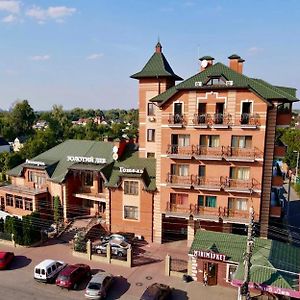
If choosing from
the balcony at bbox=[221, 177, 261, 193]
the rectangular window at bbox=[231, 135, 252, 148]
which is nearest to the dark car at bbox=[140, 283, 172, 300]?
the balcony at bbox=[221, 177, 261, 193]

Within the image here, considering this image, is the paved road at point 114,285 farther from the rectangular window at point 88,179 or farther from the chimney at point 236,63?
the chimney at point 236,63

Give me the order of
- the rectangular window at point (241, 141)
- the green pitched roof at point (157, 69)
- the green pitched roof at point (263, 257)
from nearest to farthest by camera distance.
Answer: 1. the green pitched roof at point (263, 257)
2. the rectangular window at point (241, 141)
3. the green pitched roof at point (157, 69)

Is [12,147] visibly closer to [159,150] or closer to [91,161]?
[91,161]

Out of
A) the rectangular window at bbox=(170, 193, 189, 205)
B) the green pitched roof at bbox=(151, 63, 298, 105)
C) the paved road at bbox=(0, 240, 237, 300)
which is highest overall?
the green pitched roof at bbox=(151, 63, 298, 105)

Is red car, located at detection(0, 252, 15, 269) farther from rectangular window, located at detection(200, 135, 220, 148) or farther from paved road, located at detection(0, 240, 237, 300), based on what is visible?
rectangular window, located at detection(200, 135, 220, 148)

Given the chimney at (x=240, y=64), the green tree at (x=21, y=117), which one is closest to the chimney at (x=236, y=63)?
the chimney at (x=240, y=64)

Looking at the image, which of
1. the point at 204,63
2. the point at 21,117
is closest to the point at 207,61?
the point at 204,63

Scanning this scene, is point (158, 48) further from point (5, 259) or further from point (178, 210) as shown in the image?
point (5, 259)
